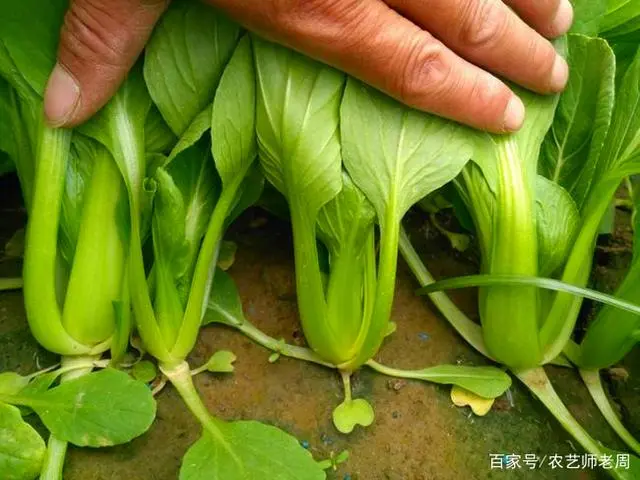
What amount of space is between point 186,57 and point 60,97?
0.44 ft

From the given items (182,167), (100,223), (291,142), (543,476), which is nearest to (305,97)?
(291,142)

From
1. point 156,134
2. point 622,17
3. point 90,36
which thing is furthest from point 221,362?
point 622,17

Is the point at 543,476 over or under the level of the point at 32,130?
under

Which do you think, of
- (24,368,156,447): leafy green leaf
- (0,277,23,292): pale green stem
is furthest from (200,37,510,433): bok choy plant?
(0,277,23,292): pale green stem

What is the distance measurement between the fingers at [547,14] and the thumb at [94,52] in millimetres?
370

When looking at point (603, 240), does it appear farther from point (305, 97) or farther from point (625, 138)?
point (305, 97)

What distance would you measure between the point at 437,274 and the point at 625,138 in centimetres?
29

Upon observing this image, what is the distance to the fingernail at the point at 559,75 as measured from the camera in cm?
83

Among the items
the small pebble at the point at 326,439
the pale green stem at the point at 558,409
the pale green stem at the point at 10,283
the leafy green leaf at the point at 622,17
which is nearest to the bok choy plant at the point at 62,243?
the pale green stem at the point at 10,283

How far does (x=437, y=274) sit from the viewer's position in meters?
1.02

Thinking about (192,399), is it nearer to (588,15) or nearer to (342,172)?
(342,172)

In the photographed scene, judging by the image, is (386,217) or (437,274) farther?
(437,274)

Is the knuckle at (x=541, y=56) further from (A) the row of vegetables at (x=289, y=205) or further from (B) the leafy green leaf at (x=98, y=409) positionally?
(B) the leafy green leaf at (x=98, y=409)

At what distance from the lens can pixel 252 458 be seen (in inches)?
30.2
